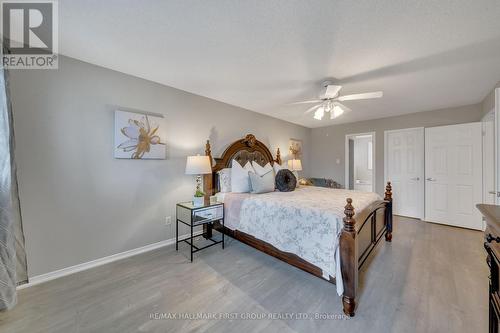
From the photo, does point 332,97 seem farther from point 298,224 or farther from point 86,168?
point 86,168

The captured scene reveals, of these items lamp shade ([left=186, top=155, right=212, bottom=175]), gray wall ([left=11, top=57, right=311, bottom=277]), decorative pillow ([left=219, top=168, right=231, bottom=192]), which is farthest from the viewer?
decorative pillow ([left=219, top=168, right=231, bottom=192])

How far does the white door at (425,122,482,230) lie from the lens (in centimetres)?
358

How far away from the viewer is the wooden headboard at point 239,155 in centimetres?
328

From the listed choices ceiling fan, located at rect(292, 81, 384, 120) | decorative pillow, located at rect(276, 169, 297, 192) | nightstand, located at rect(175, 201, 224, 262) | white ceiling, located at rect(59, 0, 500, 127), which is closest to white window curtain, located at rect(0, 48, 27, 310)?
white ceiling, located at rect(59, 0, 500, 127)

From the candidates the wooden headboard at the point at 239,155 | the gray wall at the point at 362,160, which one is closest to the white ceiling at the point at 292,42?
the wooden headboard at the point at 239,155

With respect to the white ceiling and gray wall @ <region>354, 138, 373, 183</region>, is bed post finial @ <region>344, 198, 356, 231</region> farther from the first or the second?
gray wall @ <region>354, 138, 373, 183</region>

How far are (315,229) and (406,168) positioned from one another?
3.95 m

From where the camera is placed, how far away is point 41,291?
6.13 feet

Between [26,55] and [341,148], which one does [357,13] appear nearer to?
[26,55]

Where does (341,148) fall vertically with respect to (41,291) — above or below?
above

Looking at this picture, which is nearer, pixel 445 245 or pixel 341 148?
pixel 445 245

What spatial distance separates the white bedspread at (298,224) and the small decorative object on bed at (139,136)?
1.34m

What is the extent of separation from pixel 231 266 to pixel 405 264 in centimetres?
215

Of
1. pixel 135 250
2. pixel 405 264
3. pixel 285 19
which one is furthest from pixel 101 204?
pixel 405 264
